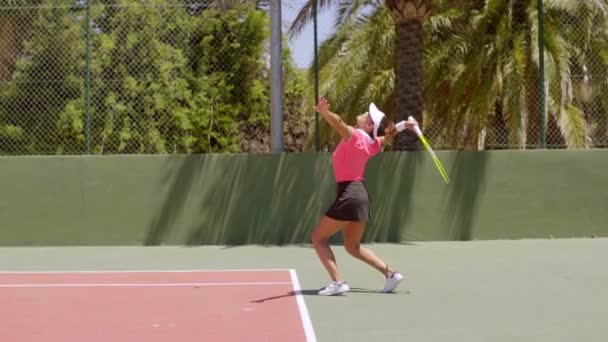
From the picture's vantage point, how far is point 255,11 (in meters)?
23.7

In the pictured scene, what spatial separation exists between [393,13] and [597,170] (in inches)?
147

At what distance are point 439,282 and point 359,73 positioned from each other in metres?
9.96

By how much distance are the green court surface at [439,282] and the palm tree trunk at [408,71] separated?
2162 mm

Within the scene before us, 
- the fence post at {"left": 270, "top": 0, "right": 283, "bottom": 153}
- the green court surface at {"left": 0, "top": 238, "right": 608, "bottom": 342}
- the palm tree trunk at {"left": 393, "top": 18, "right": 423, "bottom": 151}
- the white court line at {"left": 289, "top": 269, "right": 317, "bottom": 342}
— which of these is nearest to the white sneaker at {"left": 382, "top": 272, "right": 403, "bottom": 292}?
the green court surface at {"left": 0, "top": 238, "right": 608, "bottom": 342}

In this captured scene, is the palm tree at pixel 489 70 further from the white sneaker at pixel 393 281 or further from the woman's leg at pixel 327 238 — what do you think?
the woman's leg at pixel 327 238

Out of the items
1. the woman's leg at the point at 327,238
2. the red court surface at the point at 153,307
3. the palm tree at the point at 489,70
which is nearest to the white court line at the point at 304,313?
the red court surface at the point at 153,307

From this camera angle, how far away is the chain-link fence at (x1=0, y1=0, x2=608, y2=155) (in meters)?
16.7

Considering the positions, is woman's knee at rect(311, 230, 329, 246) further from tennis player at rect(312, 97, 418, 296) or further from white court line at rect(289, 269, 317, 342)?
white court line at rect(289, 269, 317, 342)

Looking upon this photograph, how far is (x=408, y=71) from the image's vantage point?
1327 centimetres

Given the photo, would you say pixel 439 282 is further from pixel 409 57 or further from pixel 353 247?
pixel 409 57

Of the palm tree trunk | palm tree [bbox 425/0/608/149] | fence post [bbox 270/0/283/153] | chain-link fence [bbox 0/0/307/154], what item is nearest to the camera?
fence post [bbox 270/0/283/153]

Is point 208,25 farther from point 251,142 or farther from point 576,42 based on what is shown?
point 576,42

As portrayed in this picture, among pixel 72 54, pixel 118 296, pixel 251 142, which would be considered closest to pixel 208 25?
pixel 251 142

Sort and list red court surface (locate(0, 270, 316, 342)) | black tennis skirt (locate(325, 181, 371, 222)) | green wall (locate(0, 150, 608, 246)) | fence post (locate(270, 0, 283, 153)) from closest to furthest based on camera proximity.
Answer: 1. red court surface (locate(0, 270, 316, 342))
2. black tennis skirt (locate(325, 181, 371, 222))
3. green wall (locate(0, 150, 608, 246))
4. fence post (locate(270, 0, 283, 153))
